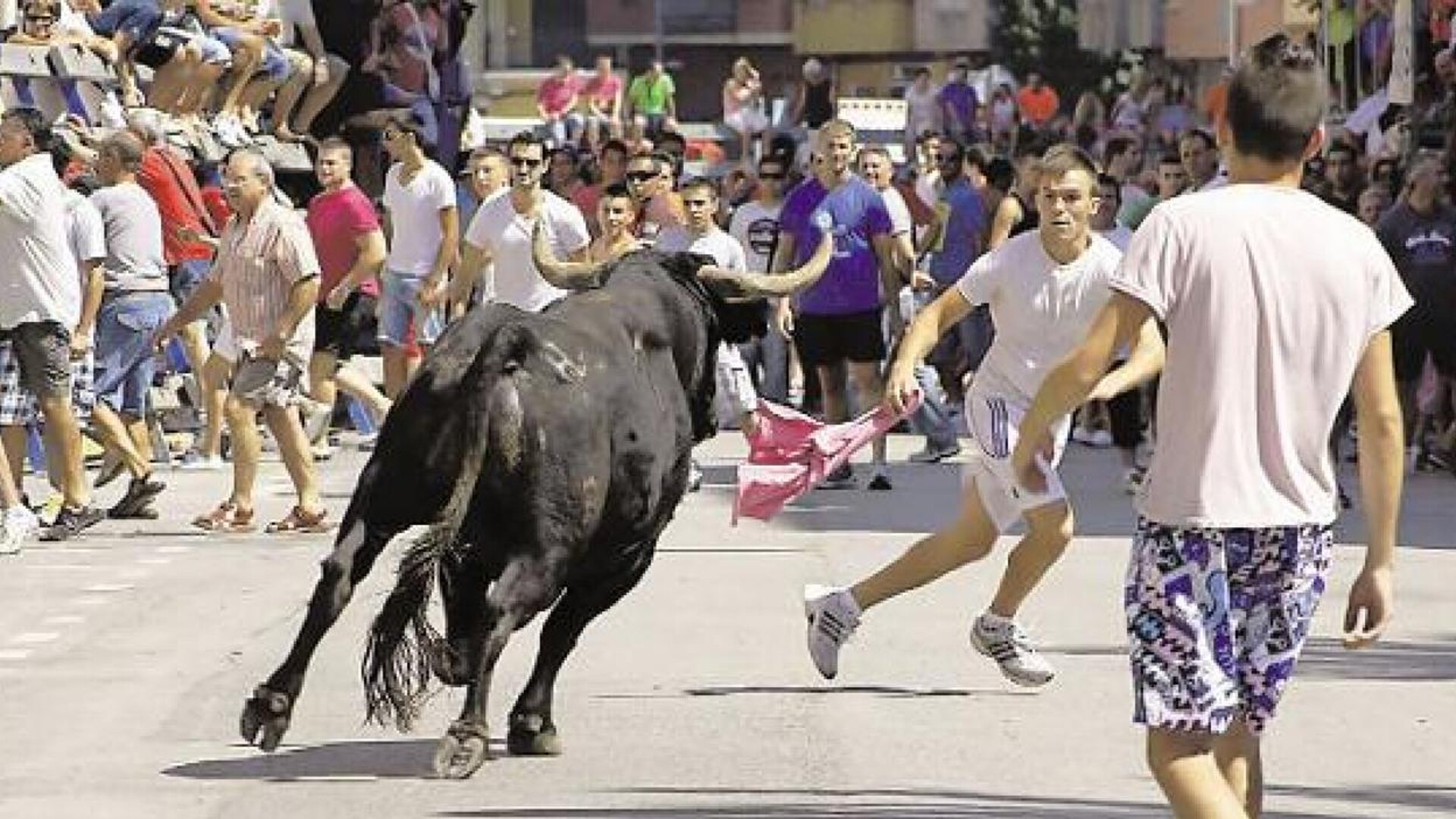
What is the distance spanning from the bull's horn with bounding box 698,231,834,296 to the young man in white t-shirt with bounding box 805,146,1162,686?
1.55ft

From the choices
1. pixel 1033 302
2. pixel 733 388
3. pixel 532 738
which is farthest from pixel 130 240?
pixel 532 738

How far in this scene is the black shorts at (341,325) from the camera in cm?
2052

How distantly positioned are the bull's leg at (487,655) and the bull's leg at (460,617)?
0.27 feet

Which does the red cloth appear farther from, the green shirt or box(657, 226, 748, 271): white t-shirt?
the green shirt

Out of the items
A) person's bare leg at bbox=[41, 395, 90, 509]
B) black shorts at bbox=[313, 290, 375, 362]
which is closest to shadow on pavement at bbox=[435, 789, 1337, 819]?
person's bare leg at bbox=[41, 395, 90, 509]

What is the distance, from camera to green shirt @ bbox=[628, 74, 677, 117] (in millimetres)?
55625

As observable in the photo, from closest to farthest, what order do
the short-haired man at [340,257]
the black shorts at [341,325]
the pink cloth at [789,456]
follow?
the pink cloth at [789,456] → the short-haired man at [340,257] → the black shorts at [341,325]

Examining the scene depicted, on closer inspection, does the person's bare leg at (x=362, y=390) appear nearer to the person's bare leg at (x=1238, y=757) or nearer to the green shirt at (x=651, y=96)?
the person's bare leg at (x=1238, y=757)

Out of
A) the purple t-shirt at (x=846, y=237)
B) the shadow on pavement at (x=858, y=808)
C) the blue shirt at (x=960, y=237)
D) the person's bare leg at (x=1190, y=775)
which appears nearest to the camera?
the person's bare leg at (x=1190, y=775)

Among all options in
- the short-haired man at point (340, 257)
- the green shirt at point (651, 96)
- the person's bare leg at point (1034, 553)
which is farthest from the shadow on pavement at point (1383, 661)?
the green shirt at point (651, 96)

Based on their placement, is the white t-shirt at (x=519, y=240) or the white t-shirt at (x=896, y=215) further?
the white t-shirt at (x=896, y=215)

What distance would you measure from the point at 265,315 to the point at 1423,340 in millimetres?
6857

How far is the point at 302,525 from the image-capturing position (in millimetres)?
17234

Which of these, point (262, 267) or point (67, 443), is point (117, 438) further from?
point (262, 267)
